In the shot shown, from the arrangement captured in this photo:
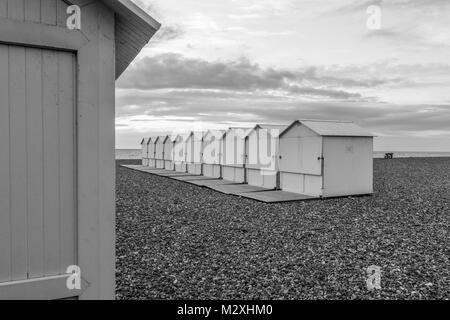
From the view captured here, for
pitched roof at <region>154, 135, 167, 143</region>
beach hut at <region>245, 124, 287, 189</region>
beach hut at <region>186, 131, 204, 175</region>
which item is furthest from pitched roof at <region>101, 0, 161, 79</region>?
pitched roof at <region>154, 135, 167, 143</region>

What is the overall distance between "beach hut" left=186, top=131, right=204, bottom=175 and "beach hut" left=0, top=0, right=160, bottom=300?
20475 mm

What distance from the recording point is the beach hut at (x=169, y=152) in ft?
96.8

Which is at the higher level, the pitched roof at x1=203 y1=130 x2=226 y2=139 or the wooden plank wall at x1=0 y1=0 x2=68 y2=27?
the wooden plank wall at x1=0 y1=0 x2=68 y2=27

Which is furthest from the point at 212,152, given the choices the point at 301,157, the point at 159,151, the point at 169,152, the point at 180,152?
the point at 159,151

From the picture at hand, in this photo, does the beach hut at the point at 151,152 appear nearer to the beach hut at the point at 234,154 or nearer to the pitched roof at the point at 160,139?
the pitched roof at the point at 160,139

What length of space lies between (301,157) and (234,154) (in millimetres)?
5693

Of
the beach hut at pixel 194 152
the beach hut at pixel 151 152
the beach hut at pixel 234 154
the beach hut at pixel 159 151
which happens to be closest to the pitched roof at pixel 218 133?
the beach hut at pixel 234 154

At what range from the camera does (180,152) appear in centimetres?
2814

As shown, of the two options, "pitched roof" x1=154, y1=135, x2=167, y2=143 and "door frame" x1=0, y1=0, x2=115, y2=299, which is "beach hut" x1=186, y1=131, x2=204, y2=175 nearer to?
"pitched roof" x1=154, y1=135, x2=167, y2=143

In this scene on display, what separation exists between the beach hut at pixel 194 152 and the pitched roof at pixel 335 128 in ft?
30.3

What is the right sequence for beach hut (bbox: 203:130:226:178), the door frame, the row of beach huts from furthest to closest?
1. beach hut (bbox: 203:130:226:178)
2. the row of beach huts
3. the door frame

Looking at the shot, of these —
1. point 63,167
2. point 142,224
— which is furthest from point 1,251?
point 142,224

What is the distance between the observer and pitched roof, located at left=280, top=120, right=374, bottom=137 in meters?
15.1

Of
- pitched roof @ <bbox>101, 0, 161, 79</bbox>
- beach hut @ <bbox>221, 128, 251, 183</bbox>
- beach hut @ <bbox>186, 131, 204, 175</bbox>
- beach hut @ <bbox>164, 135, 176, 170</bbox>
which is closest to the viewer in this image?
pitched roof @ <bbox>101, 0, 161, 79</bbox>
